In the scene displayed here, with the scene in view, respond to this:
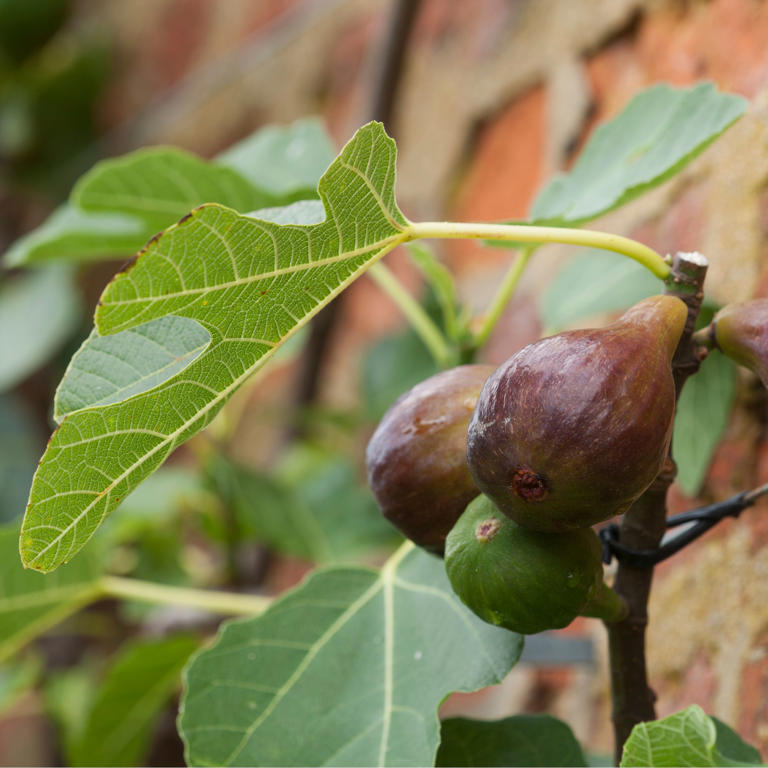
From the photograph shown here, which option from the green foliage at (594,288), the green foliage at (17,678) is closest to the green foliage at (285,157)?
the green foliage at (594,288)

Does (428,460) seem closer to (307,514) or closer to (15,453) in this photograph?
(307,514)

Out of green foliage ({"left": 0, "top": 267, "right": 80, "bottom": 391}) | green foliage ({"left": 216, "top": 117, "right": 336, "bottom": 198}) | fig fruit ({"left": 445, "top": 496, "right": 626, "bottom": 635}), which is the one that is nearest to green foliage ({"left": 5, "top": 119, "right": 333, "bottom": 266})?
green foliage ({"left": 216, "top": 117, "right": 336, "bottom": 198})

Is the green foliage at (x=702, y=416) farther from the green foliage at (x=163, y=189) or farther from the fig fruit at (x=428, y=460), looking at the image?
the green foliage at (x=163, y=189)

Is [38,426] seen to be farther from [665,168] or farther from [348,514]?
[665,168]

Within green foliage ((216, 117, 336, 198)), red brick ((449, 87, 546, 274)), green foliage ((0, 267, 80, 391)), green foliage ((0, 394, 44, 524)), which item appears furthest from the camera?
green foliage ((0, 394, 44, 524))

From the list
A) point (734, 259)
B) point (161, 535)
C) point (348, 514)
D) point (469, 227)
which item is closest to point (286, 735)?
point (469, 227)

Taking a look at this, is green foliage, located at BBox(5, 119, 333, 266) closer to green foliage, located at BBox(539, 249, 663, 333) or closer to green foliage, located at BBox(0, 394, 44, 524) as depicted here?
green foliage, located at BBox(539, 249, 663, 333)

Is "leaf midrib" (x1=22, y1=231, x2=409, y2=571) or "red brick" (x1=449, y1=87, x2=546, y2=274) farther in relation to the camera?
"red brick" (x1=449, y1=87, x2=546, y2=274)
